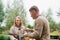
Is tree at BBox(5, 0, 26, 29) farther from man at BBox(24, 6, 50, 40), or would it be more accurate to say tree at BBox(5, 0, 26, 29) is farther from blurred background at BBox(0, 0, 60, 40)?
man at BBox(24, 6, 50, 40)

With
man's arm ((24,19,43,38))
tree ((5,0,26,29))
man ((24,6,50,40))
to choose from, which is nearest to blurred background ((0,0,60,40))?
tree ((5,0,26,29))

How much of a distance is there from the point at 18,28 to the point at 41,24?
1.29ft

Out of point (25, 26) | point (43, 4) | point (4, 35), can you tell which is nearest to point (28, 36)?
point (25, 26)

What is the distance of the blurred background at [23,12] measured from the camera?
2117mm

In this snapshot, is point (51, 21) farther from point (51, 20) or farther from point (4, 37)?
point (4, 37)

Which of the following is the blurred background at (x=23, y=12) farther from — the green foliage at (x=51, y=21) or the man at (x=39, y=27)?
the man at (x=39, y=27)

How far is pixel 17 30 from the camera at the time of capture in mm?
2113

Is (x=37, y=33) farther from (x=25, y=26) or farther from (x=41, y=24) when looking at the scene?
(x=25, y=26)

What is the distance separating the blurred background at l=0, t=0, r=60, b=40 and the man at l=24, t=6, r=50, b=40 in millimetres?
127

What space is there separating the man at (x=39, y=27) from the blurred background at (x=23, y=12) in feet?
0.42

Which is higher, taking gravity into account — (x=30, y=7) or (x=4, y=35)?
(x=30, y=7)

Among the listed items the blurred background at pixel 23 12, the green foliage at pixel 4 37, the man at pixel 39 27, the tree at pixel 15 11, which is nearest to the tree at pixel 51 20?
the blurred background at pixel 23 12

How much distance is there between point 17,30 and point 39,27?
0.40 meters

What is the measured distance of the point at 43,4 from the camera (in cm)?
218
